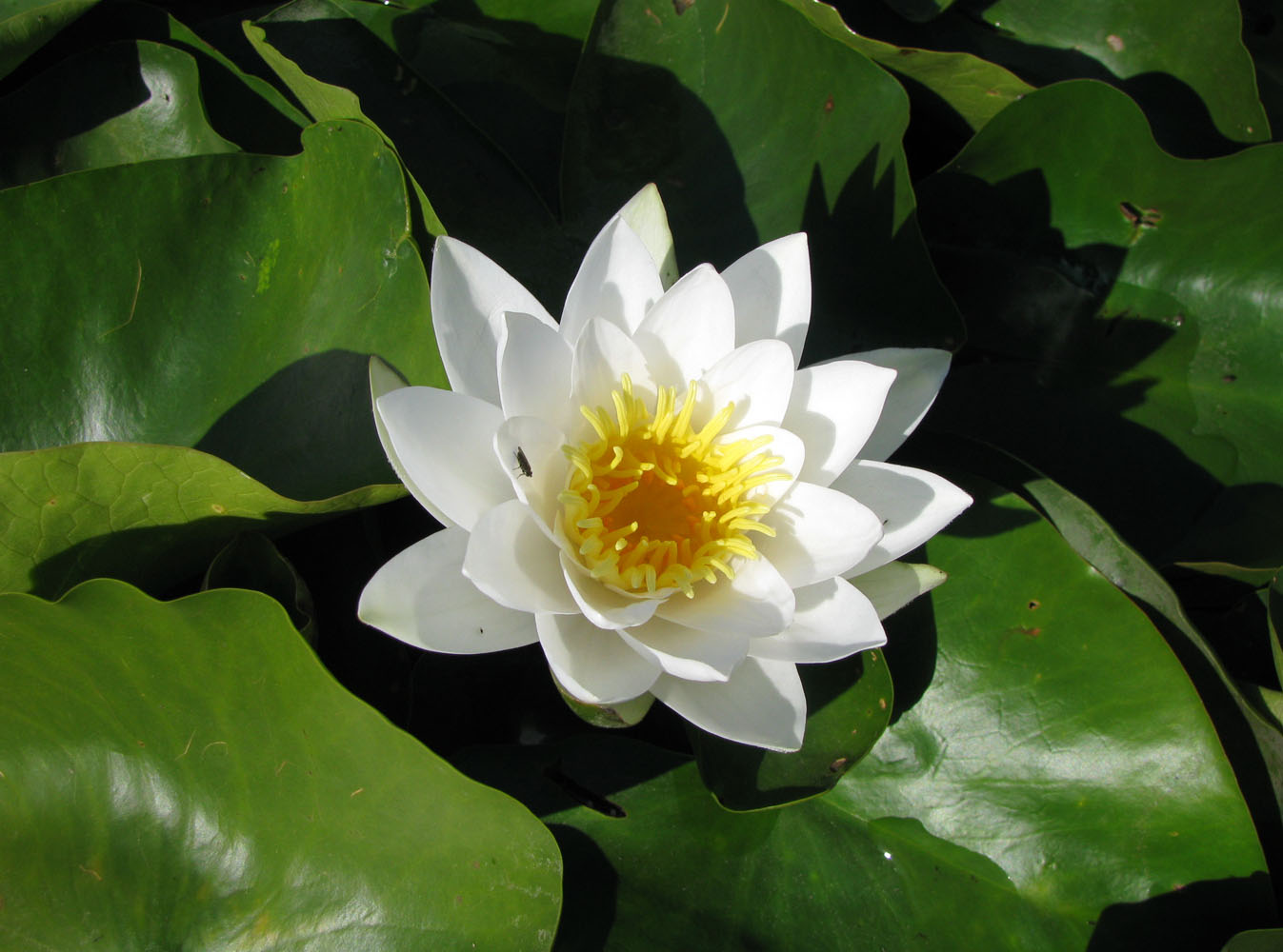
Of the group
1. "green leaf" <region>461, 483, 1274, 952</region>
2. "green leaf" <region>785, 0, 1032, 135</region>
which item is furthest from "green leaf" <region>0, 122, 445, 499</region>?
"green leaf" <region>785, 0, 1032, 135</region>

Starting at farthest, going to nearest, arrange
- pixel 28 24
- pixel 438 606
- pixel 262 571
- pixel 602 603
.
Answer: pixel 28 24 → pixel 262 571 → pixel 602 603 → pixel 438 606

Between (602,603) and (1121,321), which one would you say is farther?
(1121,321)

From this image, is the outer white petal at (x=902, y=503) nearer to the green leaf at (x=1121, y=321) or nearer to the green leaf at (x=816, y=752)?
the green leaf at (x=816, y=752)

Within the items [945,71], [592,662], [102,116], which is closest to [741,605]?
[592,662]

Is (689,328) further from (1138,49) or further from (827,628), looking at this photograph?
(1138,49)

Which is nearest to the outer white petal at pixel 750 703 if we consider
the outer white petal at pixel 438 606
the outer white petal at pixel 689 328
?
the outer white petal at pixel 438 606
